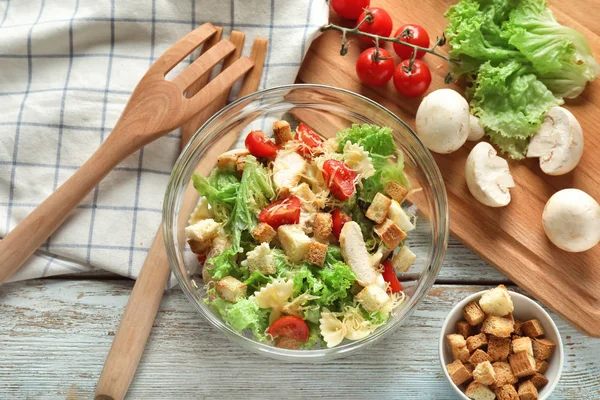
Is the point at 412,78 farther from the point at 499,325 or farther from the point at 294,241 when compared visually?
the point at 499,325

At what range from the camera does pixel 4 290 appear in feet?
8.25

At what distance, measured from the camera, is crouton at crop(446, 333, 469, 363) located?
228 centimetres

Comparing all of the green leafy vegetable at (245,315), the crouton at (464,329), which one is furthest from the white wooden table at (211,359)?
the green leafy vegetable at (245,315)

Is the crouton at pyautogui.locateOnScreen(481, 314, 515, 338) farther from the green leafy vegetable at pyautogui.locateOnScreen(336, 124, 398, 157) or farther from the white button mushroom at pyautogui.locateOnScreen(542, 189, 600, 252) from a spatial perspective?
the green leafy vegetable at pyautogui.locateOnScreen(336, 124, 398, 157)

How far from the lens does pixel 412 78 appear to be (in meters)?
2.42

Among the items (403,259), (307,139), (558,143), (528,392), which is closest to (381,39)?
(307,139)

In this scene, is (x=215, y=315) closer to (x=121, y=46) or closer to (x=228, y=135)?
(x=228, y=135)

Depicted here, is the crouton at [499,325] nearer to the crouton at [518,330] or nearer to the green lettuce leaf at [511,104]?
the crouton at [518,330]

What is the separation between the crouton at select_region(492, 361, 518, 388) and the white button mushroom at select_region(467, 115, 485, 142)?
84 centimetres

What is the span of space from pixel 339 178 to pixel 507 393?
3.17 feet

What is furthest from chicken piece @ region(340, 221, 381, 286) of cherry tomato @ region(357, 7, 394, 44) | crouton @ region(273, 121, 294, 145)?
cherry tomato @ region(357, 7, 394, 44)

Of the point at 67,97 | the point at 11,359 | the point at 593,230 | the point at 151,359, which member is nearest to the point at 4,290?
the point at 11,359

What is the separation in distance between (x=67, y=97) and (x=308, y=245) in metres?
1.20

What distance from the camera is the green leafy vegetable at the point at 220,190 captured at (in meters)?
2.19
